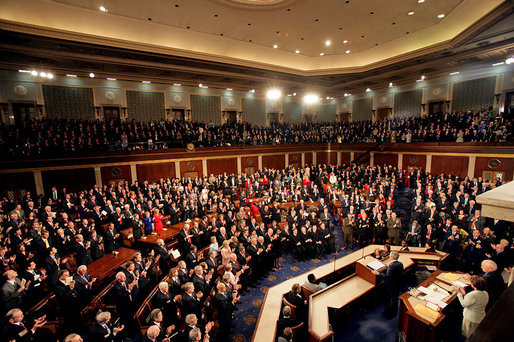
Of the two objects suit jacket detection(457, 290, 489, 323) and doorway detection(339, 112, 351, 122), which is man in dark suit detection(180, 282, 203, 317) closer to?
suit jacket detection(457, 290, 489, 323)

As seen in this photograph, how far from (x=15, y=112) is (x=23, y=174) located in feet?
18.5

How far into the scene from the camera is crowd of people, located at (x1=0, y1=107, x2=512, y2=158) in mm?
11727

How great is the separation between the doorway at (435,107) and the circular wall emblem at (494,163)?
7.26m

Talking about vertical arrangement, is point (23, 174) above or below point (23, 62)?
below

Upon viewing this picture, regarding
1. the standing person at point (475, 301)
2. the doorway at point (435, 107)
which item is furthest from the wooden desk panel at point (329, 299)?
the doorway at point (435, 107)

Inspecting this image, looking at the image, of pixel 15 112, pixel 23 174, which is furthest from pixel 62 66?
pixel 23 174

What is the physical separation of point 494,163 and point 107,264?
692 inches

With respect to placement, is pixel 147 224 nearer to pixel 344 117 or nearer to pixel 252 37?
pixel 252 37

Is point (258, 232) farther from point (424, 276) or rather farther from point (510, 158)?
point (510, 158)

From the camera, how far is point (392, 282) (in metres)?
4.99

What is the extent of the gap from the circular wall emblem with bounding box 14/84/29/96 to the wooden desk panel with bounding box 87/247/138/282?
14.2 m

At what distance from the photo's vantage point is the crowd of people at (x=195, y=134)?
38.5 ft

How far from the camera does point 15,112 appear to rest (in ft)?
45.8

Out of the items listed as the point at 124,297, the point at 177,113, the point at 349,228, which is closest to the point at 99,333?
the point at 124,297
